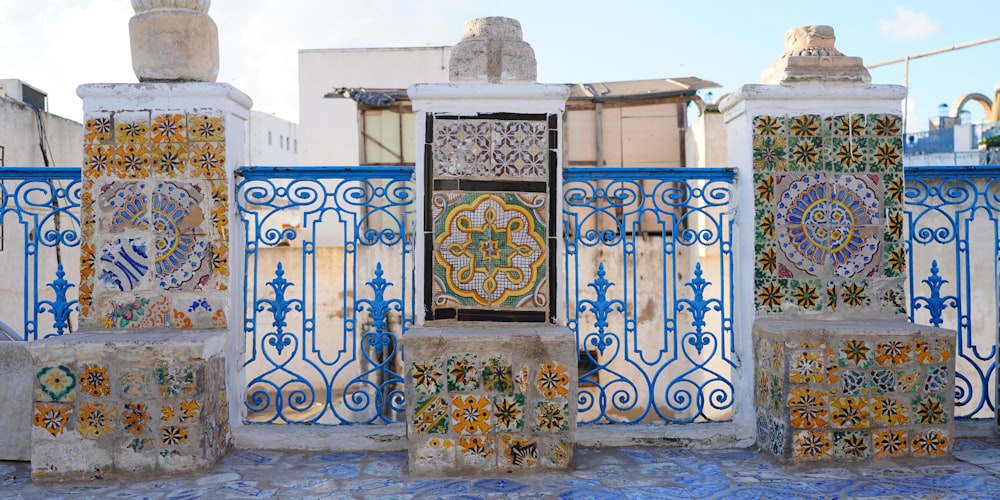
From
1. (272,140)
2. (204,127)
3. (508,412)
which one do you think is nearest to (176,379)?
(204,127)

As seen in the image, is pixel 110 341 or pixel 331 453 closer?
pixel 110 341

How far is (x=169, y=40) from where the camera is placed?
12.5 ft

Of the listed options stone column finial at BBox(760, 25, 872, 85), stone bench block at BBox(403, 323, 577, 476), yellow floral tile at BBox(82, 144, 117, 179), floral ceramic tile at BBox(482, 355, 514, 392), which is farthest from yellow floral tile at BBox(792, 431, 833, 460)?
yellow floral tile at BBox(82, 144, 117, 179)

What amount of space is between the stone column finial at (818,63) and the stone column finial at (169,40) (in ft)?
9.15

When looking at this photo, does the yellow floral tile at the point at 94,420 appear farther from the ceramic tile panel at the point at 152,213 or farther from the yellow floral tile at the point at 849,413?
the yellow floral tile at the point at 849,413

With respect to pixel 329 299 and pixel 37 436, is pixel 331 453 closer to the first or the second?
pixel 37 436

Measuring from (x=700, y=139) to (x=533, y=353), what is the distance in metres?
8.37

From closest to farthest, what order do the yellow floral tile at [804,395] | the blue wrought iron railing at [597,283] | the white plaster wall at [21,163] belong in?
1. the yellow floral tile at [804,395]
2. the blue wrought iron railing at [597,283]
3. the white plaster wall at [21,163]

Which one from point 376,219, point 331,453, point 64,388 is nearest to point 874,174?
point 331,453

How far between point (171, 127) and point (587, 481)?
2.49 m

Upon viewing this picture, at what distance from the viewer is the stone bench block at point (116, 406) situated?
11.2 feet

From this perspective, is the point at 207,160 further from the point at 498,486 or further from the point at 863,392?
the point at 863,392

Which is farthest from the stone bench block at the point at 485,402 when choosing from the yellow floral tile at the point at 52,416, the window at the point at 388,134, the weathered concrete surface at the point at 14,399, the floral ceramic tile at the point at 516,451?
the window at the point at 388,134

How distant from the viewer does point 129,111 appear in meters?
3.78
